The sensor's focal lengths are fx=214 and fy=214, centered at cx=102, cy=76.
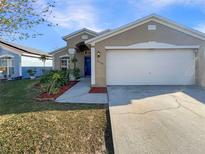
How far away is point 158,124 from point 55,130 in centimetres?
299

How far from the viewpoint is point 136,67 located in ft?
47.1

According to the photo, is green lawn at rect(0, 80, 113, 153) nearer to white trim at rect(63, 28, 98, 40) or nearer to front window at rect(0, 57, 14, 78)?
white trim at rect(63, 28, 98, 40)

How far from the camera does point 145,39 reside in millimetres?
14031

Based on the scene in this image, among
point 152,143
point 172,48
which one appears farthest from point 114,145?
point 172,48

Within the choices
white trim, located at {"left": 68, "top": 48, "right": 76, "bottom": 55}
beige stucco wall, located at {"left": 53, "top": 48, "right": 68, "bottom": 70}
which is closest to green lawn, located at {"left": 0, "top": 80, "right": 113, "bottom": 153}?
white trim, located at {"left": 68, "top": 48, "right": 76, "bottom": 55}

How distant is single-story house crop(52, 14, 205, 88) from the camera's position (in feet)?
45.5

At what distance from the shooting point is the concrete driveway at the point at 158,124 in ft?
15.8

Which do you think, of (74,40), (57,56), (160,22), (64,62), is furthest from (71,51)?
(160,22)

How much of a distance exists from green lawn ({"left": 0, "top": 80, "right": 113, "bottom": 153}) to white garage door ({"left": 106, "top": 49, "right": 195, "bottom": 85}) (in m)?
6.16

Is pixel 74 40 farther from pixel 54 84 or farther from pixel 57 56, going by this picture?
→ pixel 54 84

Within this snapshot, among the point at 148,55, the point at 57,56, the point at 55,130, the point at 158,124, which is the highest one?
the point at 57,56

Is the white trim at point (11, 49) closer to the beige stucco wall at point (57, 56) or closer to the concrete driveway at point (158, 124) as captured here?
the beige stucco wall at point (57, 56)

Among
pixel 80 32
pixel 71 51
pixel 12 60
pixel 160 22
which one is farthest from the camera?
pixel 12 60

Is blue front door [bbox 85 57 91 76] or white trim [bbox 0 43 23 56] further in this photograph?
blue front door [bbox 85 57 91 76]
